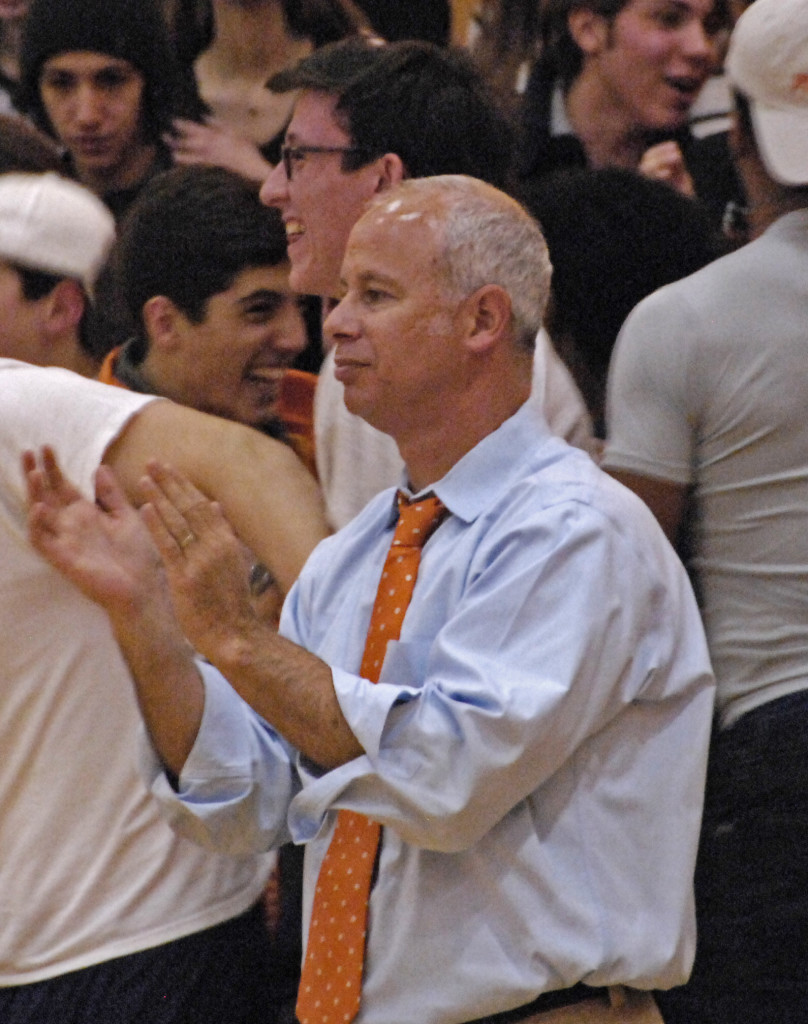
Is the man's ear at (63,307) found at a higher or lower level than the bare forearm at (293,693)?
higher

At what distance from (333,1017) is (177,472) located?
2.07 feet

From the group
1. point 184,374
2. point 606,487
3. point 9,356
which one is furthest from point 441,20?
point 606,487

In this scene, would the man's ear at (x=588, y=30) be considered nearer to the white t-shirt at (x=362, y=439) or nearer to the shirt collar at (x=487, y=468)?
the white t-shirt at (x=362, y=439)

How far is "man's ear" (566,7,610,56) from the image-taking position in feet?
11.2

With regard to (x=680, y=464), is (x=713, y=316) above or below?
above

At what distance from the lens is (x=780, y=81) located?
2221mm

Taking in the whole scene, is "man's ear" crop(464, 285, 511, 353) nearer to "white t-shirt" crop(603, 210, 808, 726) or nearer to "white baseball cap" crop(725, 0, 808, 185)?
"white t-shirt" crop(603, 210, 808, 726)

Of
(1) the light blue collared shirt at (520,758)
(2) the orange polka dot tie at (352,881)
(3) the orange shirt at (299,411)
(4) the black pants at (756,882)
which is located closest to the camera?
(1) the light blue collared shirt at (520,758)

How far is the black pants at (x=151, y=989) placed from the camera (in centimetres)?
216

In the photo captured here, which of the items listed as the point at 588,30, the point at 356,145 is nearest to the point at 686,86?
the point at 588,30

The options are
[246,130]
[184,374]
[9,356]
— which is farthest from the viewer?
[246,130]

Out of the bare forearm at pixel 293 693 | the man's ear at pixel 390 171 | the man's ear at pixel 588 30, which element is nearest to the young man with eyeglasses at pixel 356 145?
the man's ear at pixel 390 171

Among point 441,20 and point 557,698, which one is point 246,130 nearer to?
point 441,20

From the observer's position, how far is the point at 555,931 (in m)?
1.79
